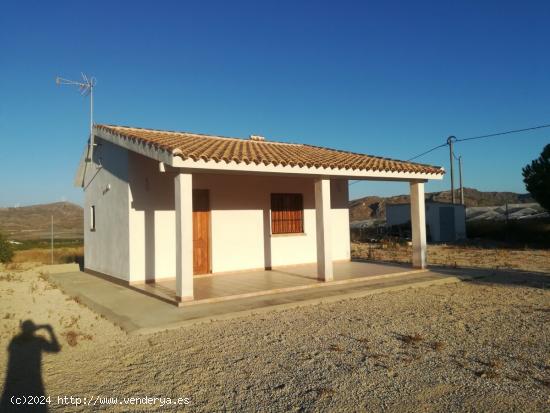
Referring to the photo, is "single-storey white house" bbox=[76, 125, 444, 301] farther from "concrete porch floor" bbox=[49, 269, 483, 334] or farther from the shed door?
the shed door

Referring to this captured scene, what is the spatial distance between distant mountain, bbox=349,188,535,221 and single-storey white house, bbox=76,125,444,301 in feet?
175

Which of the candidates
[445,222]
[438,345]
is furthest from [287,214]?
[445,222]

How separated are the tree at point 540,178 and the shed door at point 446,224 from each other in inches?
185

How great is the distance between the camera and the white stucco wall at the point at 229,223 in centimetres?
1026

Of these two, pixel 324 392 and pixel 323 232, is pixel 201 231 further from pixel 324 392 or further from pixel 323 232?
pixel 324 392

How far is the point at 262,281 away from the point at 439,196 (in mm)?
57471

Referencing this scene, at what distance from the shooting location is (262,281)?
991 centimetres

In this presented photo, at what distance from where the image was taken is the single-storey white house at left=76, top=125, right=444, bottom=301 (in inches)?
357

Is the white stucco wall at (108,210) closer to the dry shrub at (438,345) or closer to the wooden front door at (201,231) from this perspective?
the wooden front door at (201,231)

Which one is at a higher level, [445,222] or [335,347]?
[445,222]

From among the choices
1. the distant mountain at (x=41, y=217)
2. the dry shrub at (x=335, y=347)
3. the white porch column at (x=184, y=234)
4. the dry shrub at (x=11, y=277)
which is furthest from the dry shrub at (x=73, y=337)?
the distant mountain at (x=41, y=217)

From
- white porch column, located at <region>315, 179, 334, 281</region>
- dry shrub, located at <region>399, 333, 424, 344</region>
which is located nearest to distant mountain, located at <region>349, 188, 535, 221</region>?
white porch column, located at <region>315, 179, 334, 281</region>

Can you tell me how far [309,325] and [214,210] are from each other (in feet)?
17.7

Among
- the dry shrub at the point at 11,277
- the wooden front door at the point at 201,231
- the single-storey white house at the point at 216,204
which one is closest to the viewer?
the single-storey white house at the point at 216,204
